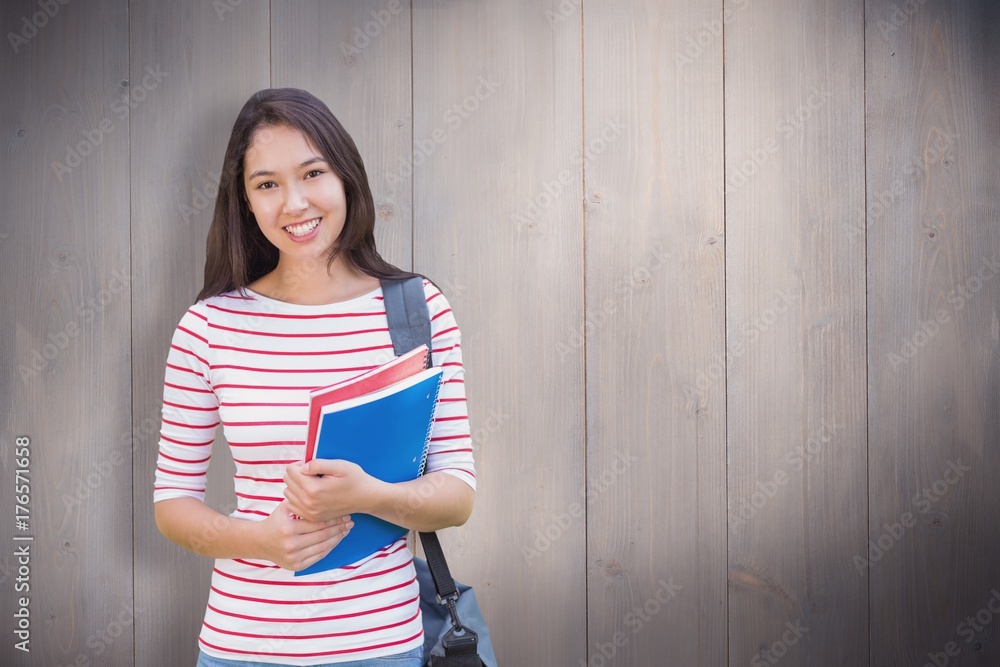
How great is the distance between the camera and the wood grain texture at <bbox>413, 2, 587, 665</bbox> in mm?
1208

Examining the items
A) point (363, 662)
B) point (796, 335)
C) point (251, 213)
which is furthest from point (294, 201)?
point (796, 335)

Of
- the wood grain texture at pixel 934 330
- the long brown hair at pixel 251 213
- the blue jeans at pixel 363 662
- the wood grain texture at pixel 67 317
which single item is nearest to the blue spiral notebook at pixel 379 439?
the blue jeans at pixel 363 662

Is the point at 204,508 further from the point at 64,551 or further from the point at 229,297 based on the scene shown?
the point at 64,551

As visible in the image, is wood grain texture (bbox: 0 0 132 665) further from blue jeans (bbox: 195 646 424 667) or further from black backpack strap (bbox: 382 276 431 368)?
black backpack strap (bbox: 382 276 431 368)

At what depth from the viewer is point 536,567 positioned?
48.1 inches

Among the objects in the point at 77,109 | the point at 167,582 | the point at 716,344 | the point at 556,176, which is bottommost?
the point at 167,582

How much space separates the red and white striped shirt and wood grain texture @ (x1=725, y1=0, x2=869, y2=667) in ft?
2.06

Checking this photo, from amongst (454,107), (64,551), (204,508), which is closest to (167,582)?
(64,551)

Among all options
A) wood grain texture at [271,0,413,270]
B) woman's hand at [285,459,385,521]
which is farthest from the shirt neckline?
wood grain texture at [271,0,413,270]

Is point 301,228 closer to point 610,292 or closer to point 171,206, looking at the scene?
point 171,206

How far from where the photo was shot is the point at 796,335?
49.3 inches

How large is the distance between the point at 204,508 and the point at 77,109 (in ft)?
2.51

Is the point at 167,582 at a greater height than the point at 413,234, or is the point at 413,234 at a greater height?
the point at 413,234

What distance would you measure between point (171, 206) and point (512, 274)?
590 millimetres
